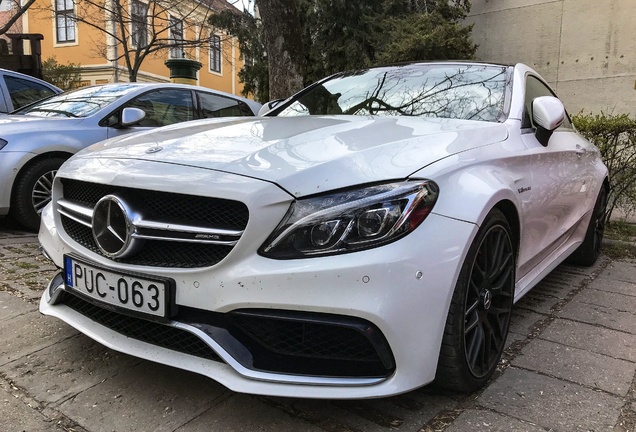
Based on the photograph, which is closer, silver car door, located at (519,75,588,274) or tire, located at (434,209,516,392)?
tire, located at (434,209,516,392)

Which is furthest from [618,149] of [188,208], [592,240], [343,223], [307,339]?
[188,208]

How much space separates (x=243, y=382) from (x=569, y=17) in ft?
30.6

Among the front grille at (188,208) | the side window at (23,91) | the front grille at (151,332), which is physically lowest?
the front grille at (151,332)

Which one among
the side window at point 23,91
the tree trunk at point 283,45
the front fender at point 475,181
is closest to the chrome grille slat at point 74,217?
the front fender at point 475,181

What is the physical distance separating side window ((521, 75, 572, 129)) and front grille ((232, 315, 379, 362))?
5.06 feet

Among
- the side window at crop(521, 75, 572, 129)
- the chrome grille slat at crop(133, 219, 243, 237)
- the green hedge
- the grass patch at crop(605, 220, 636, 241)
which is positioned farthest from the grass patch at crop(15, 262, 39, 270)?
the grass patch at crop(605, 220, 636, 241)

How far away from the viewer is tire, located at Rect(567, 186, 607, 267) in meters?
3.99

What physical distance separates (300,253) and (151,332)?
2.07ft

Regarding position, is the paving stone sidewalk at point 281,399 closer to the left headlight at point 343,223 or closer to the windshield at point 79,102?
the left headlight at point 343,223

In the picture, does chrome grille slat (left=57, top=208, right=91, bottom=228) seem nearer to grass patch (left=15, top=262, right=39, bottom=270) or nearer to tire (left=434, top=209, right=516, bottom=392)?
tire (left=434, top=209, right=516, bottom=392)

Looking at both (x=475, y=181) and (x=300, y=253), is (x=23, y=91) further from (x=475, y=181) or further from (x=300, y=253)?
(x=475, y=181)

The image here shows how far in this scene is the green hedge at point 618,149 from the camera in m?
5.09

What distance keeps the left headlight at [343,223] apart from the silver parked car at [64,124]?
2.69 metres

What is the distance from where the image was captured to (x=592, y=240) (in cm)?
405
